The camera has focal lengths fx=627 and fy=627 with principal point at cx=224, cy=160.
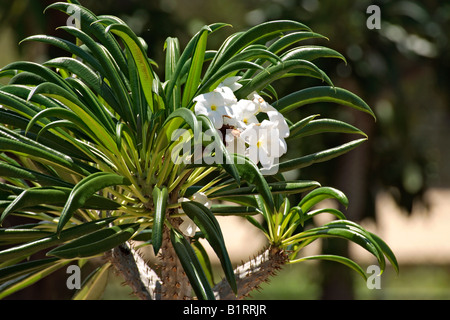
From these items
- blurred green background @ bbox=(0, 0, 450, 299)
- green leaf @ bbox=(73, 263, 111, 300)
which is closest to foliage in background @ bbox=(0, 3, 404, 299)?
green leaf @ bbox=(73, 263, 111, 300)

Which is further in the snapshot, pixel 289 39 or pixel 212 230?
pixel 289 39

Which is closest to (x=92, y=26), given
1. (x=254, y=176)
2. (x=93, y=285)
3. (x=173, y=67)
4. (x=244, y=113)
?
(x=173, y=67)

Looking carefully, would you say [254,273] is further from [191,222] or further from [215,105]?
[215,105]

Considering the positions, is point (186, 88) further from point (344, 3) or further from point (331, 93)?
point (344, 3)

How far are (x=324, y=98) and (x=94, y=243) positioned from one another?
20.9 inches

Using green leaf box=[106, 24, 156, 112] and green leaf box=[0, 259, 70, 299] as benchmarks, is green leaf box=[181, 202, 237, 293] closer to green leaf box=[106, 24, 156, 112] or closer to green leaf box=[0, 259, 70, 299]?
green leaf box=[106, 24, 156, 112]

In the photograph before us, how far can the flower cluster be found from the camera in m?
1.14

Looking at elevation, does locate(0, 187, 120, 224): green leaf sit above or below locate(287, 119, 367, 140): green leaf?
below

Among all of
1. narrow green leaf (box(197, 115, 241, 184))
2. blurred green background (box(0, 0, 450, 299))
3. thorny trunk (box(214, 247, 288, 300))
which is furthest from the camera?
blurred green background (box(0, 0, 450, 299))

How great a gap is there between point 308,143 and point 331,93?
370cm

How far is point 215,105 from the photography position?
1.15m

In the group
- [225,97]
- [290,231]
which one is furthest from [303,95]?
[290,231]

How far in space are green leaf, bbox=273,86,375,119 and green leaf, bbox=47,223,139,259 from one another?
396 mm
